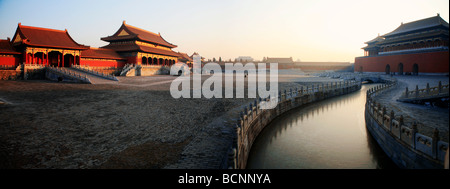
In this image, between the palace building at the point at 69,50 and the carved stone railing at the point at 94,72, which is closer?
the carved stone railing at the point at 94,72

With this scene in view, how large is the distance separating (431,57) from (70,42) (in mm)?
49471

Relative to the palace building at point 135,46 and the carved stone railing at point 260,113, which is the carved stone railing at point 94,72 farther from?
the carved stone railing at point 260,113

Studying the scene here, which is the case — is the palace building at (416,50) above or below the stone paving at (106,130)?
above

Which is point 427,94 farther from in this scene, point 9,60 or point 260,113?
point 9,60

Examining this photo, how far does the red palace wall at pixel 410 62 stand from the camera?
33125 millimetres

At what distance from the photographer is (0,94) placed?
15.4 m

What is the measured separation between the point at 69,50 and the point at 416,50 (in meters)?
50.1

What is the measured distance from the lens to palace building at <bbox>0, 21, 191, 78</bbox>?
26000 mm

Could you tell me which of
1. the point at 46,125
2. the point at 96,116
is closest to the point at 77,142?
the point at 46,125

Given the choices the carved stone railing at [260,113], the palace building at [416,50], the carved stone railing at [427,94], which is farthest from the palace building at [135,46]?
the palace building at [416,50]

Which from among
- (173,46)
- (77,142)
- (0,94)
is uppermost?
(173,46)

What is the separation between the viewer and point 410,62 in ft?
125

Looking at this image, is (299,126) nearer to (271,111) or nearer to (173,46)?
(271,111)

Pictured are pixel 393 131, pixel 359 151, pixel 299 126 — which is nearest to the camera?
pixel 393 131
